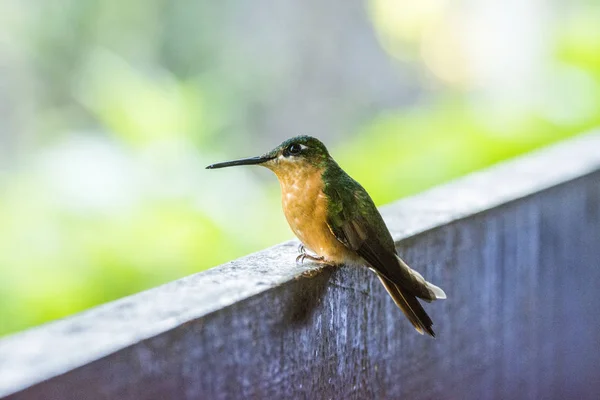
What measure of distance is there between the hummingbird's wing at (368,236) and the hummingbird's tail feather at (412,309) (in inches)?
0.9

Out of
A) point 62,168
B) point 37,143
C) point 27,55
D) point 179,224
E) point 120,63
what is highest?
point 27,55

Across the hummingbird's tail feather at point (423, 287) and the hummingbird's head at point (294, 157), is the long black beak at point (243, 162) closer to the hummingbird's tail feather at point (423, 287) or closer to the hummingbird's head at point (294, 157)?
the hummingbird's head at point (294, 157)

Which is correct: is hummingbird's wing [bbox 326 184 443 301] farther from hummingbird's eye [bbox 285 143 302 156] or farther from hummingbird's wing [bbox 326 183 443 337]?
hummingbird's eye [bbox 285 143 302 156]

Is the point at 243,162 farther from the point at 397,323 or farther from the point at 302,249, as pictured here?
the point at 397,323

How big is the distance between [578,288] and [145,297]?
1810 millimetres

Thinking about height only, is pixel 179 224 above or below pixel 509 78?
below

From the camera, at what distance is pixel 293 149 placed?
7.64 ft

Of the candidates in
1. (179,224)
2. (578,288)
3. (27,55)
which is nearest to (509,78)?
(179,224)

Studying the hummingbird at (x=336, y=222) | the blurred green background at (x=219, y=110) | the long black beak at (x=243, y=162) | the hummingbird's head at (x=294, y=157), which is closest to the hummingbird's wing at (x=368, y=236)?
the hummingbird at (x=336, y=222)

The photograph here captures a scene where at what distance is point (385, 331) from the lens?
7.29 ft

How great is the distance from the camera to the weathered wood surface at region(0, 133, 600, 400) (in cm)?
156

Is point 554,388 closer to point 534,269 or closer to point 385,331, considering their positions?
point 534,269

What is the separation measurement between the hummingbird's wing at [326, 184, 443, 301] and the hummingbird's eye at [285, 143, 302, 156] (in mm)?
146

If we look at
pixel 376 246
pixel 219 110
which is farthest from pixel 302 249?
pixel 219 110
